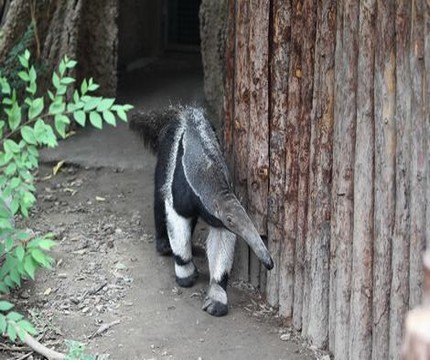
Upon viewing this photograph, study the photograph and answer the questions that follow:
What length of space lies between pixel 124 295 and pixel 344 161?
2211 mm

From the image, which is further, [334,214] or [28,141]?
[334,214]

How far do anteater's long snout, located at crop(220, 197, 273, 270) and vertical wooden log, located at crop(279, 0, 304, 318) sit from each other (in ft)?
0.86

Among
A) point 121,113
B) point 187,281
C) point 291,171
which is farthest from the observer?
point 187,281

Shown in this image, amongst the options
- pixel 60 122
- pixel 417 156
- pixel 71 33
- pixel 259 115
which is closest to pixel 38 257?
pixel 60 122

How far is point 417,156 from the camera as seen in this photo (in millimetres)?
4543

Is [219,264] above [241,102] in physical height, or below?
below

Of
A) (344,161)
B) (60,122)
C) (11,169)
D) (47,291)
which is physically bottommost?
(47,291)

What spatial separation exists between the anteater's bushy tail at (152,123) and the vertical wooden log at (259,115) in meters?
1.06

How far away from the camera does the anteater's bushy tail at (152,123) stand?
721 cm

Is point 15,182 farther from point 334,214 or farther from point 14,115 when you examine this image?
point 334,214

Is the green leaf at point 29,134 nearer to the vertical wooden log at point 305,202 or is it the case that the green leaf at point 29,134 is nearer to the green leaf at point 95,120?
the green leaf at point 95,120

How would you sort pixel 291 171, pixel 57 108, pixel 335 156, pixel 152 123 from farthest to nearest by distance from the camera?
pixel 152 123
pixel 291 171
pixel 335 156
pixel 57 108

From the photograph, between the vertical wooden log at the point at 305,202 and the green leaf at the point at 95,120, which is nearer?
the green leaf at the point at 95,120

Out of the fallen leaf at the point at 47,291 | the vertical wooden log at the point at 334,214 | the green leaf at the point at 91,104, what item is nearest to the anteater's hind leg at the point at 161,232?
the fallen leaf at the point at 47,291
